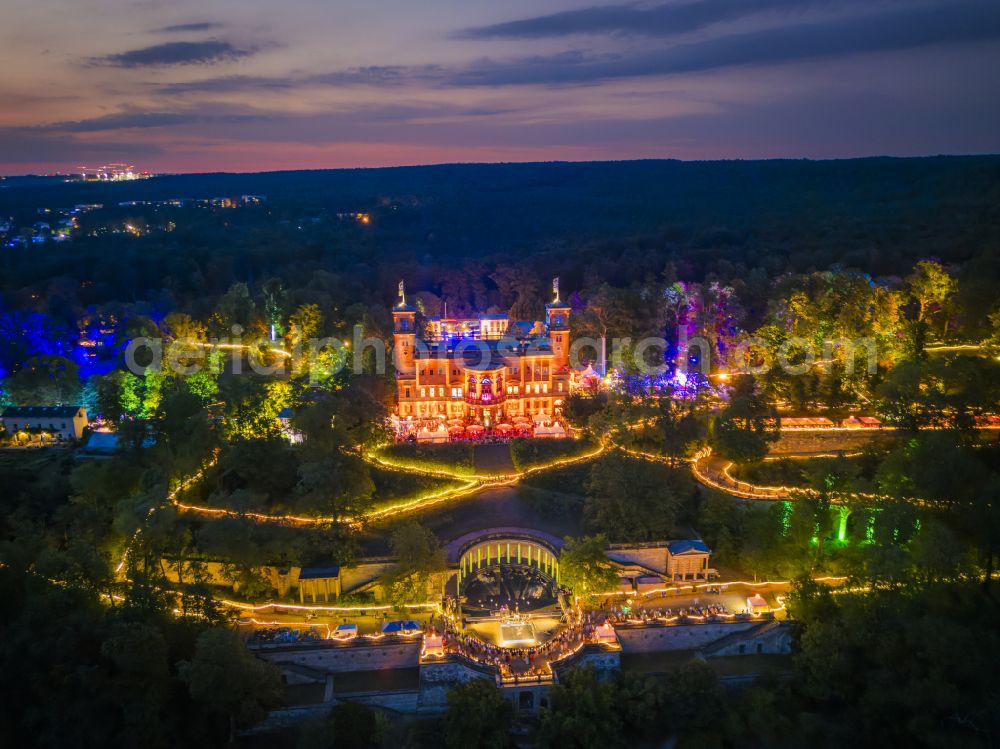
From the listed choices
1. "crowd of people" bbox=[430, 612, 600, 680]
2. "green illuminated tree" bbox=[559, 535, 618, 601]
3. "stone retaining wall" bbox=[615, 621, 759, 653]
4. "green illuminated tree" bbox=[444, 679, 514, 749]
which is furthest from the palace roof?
"stone retaining wall" bbox=[615, 621, 759, 653]

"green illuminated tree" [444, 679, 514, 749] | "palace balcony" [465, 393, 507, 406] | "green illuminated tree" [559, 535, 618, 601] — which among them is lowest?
"green illuminated tree" [444, 679, 514, 749]

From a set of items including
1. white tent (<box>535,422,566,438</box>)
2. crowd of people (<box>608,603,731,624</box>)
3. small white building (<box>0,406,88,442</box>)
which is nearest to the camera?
crowd of people (<box>608,603,731,624</box>)

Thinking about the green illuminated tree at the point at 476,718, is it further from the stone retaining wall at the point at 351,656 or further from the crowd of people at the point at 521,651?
the stone retaining wall at the point at 351,656

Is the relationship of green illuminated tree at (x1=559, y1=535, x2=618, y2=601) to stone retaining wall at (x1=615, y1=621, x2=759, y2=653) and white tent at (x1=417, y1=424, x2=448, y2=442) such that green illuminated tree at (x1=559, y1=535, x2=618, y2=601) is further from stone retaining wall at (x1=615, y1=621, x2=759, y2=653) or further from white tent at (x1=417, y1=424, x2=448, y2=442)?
white tent at (x1=417, y1=424, x2=448, y2=442)

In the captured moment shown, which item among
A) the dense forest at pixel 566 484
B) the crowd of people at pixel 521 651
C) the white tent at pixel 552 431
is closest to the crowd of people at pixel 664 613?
the crowd of people at pixel 521 651

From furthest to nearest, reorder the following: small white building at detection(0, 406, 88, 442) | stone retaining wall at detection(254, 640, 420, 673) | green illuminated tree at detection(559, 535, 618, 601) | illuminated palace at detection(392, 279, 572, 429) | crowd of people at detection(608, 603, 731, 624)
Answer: illuminated palace at detection(392, 279, 572, 429) → small white building at detection(0, 406, 88, 442) → green illuminated tree at detection(559, 535, 618, 601) → crowd of people at detection(608, 603, 731, 624) → stone retaining wall at detection(254, 640, 420, 673)

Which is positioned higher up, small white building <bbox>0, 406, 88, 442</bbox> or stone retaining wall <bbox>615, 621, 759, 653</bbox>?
small white building <bbox>0, 406, 88, 442</bbox>

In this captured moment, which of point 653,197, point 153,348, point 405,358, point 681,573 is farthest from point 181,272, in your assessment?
point 653,197
